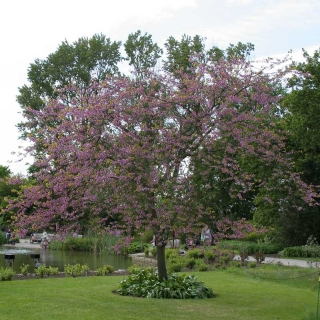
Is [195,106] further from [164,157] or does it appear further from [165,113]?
[164,157]

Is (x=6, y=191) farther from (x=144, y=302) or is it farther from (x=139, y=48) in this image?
(x=144, y=302)

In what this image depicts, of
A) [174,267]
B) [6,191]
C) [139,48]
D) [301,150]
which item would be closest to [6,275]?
[174,267]

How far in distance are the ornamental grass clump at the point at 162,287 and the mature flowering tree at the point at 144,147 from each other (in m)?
1.04

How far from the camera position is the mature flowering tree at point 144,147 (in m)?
9.77

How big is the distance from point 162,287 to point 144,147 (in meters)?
3.26

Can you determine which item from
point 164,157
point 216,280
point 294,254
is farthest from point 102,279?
point 294,254

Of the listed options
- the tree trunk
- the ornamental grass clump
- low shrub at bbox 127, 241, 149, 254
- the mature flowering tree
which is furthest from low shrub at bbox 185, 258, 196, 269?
low shrub at bbox 127, 241, 149, 254

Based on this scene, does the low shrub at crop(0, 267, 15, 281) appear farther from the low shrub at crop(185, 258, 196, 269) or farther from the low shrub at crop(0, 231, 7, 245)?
the low shrub at crop(0, 231, 7, 245)

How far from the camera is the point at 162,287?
11031 millimetres

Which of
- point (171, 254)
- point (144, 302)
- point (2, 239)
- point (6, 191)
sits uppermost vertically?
point (6, 191)

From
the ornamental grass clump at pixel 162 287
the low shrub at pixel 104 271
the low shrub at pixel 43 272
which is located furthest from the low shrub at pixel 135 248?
the ornamental grass clump at pixel 162 287

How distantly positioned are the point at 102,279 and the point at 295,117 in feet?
42.5

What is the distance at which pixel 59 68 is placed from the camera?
39312mm

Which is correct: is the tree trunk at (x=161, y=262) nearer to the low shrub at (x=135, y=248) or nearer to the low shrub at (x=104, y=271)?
the low shrub at (x=104, y=271)
